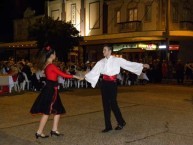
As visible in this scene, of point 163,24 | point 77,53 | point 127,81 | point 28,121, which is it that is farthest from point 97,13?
point 28,121

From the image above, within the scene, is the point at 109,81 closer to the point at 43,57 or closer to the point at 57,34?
the point at 43,57

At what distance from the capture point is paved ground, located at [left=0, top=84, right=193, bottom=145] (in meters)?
8.16

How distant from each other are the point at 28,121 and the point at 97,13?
29.5 meters

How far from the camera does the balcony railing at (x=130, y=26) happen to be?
34438 millimetres

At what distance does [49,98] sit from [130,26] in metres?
27.6

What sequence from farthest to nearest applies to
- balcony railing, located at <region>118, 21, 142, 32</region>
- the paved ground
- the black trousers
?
balcony railing, located at <region>118, 21, 142, 32</region> < the black trousers < the paved ground

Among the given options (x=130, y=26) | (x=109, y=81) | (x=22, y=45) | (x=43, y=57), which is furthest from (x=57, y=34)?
(x=43, y=57)

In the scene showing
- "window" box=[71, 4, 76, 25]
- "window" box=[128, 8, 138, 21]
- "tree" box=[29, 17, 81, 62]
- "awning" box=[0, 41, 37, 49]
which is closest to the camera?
"tree" box=[29, 17, 81, 62]

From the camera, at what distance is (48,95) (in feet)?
27.1

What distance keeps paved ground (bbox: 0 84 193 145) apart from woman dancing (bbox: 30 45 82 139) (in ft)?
1.35

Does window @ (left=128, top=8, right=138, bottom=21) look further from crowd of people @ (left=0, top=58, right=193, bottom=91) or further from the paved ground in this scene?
the paved ground

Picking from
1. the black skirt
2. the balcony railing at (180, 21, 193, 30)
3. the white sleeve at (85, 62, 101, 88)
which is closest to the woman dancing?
the black skirt

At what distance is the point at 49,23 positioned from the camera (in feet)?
111

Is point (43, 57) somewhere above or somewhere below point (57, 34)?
below
